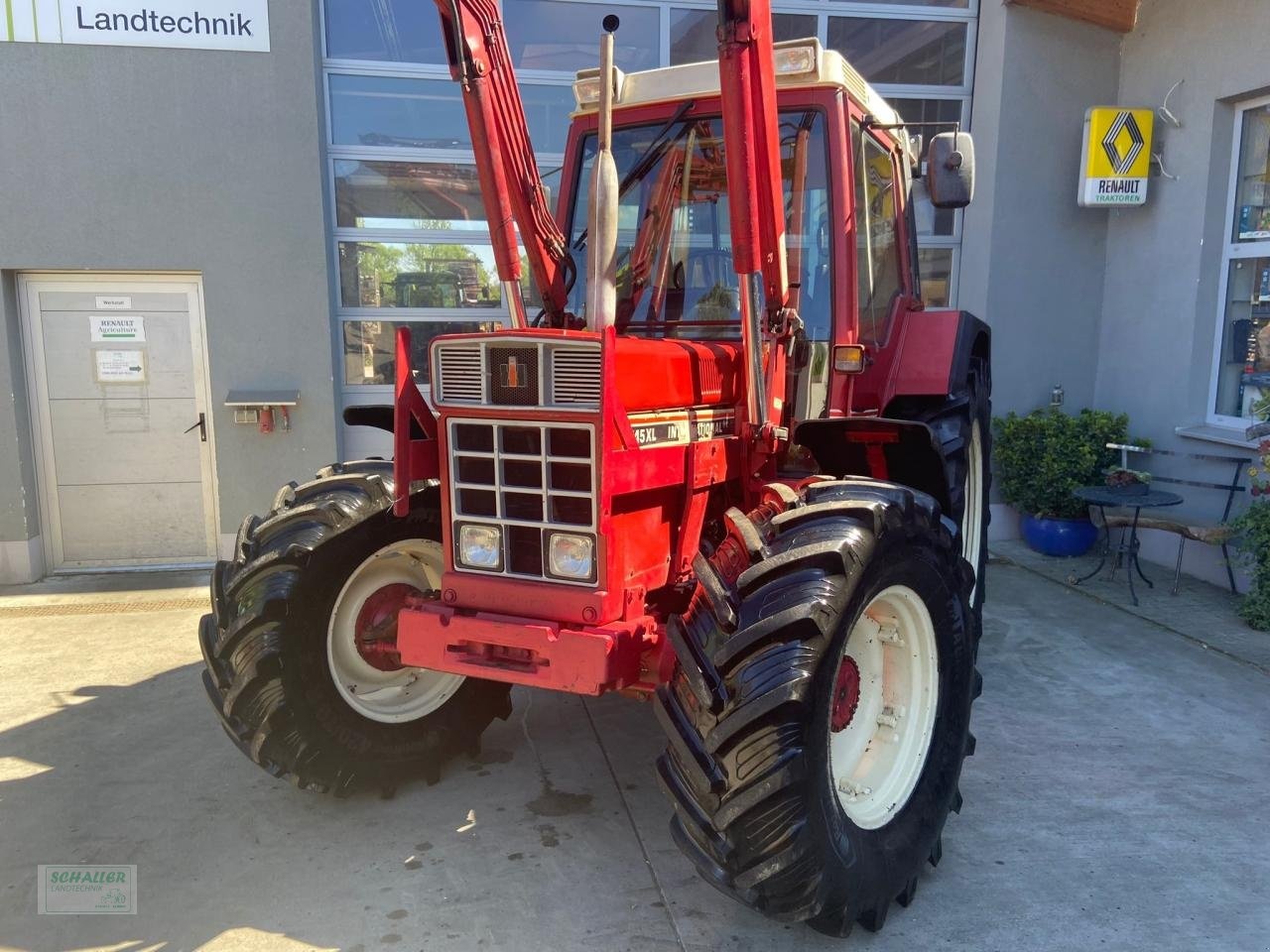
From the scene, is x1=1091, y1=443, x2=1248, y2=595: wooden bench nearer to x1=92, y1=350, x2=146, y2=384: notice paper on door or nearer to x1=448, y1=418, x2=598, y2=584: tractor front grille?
x1=448, y1=418, x2=598, y2=584: tractor front grille

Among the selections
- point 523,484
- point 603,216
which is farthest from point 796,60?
point 523,484

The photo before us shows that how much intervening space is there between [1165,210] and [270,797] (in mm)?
6639

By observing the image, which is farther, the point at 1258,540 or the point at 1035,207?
the point at 1035,207

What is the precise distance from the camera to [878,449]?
3.22 metres

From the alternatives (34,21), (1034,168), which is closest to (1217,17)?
(1034,168)

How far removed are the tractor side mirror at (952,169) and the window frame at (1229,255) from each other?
3.43 m

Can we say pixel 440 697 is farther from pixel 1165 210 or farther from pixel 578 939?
pixel 1165 210

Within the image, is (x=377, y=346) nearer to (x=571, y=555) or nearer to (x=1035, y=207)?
(x=571, y=555)

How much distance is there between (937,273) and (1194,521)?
264 cm

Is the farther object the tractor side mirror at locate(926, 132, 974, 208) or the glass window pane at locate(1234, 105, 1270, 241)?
the glass window pane at locate(1234, 105, 1270, 241)

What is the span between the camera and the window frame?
230 inches

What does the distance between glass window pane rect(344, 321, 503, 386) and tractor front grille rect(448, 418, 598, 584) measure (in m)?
4.03

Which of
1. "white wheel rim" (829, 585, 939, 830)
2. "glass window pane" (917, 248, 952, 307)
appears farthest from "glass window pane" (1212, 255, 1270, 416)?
"white wheel rim" (829, 585, 939, 830)
